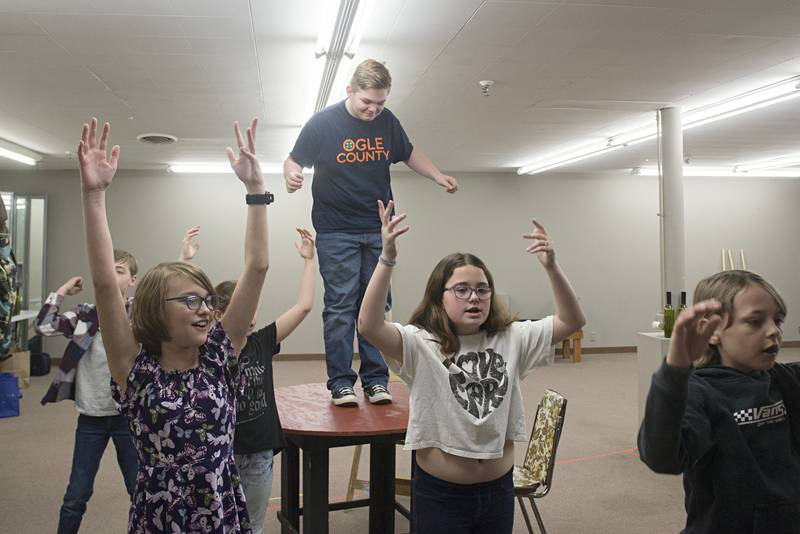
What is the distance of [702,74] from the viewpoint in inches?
204

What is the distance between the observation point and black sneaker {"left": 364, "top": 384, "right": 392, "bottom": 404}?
2.89m

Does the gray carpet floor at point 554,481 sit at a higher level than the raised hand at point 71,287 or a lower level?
lower

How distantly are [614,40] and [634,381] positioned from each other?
17.9 ft

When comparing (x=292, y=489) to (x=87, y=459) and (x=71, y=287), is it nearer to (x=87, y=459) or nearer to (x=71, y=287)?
(x=87, y=459)

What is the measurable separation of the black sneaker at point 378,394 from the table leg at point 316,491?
37 centimetres

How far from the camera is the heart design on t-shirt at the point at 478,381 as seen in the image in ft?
6.53

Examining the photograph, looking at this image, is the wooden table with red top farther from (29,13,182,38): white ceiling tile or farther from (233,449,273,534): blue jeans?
(29,13,182,38): white ceiling tile

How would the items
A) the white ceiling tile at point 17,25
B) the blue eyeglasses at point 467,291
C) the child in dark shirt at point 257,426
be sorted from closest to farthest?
the blue eyeglasses at point 467,291 < the child in dark shirt at point 257,426 < the white ceiling tile at point 17,25

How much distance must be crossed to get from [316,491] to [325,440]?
0.93 feet

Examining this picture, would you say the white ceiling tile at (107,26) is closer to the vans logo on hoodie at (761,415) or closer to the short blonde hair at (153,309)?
the short blonde hair at (153,309)

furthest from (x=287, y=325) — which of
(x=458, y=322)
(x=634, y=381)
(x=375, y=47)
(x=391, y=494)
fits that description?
(x=634, y=381)

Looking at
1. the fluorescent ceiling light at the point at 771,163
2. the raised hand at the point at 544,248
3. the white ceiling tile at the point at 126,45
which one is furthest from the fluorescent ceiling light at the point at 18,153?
the fluorescent ceiling light at the point at 771,163

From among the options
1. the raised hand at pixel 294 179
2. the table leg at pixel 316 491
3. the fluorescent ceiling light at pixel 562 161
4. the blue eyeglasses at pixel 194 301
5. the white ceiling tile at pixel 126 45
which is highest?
the fluorescent ceiling light at pixel 562 161

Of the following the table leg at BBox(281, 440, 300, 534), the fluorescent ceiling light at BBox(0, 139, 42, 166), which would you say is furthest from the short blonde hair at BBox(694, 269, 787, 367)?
the fluorescent ceiling light at BBox(0, 139, 42, 166)
